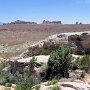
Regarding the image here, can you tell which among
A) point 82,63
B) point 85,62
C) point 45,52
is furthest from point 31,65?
point 45,52

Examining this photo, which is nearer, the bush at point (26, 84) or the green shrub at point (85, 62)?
the bush at point (26, 84)

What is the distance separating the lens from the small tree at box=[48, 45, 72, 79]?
1673 centimetres

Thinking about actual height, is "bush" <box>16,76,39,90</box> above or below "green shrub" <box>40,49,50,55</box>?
below

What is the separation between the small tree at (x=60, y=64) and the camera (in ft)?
A: 54.9

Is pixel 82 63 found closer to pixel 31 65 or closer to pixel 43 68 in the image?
pixel 43 68

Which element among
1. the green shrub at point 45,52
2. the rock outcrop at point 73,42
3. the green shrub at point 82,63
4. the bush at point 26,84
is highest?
the rock outcrop at point 73,42

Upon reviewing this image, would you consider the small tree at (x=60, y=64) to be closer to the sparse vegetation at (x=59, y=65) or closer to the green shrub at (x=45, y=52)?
the sparse vegetation at (x=59, y=65)

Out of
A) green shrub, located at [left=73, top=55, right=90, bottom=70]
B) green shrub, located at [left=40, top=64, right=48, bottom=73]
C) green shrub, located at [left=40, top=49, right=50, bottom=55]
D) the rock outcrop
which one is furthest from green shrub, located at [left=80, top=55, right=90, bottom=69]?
green shrub, located at [left=40, top=49, right=50, bottom=55]

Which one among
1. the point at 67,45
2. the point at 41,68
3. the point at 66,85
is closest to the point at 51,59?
the point at 41,68

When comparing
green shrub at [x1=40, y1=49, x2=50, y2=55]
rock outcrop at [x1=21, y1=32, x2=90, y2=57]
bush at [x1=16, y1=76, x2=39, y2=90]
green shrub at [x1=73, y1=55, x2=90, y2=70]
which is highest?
rock outcrop at [x1=21, y1=32, x2=90, y2=57]

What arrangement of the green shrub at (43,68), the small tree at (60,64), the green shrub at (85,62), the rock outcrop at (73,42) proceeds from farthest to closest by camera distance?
the rock outcrop at (73,42), the green shrub at (85,62), the green shrub at (43,68), the small tree at (60,64)

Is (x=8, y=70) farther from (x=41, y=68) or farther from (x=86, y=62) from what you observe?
(x=86, y=62)

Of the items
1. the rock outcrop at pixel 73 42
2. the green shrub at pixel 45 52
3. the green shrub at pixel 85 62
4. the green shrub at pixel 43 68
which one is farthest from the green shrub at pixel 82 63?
the green shrub at pixel 45 52

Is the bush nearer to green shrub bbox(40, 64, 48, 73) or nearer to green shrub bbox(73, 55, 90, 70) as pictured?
green shrub bbox(40, 64, 48, 73)
